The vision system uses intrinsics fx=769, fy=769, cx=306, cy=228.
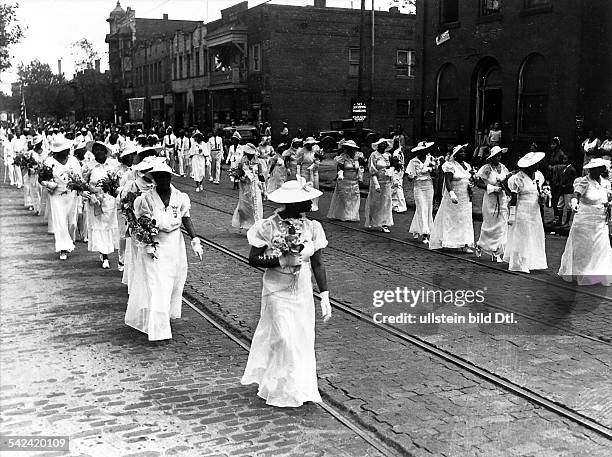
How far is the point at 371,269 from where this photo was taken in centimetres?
1155

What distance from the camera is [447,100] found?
27234 millimetres

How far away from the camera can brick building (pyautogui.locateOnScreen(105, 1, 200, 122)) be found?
7069 cm

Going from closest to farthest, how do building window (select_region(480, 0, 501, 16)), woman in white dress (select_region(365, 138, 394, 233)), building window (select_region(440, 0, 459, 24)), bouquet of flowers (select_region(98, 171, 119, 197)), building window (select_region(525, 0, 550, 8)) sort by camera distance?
bouquet of flowers (select_region(98, 171, 119, 197)) → woman in white dress (select_region(365, 138, 394, 233)) → building window (select_region(525, 0, 550, 8)) → building window (select_region(480, 0, 501, 16)) → building window (select_region(440, 0, 459, 24))

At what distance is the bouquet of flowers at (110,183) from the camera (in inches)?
428

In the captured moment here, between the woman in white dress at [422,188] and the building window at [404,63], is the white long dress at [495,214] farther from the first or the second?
the building window at [404,63]

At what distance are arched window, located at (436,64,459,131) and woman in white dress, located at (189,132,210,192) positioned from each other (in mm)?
8394

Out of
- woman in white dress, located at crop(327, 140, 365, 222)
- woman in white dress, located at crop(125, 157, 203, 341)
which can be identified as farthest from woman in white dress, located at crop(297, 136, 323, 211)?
woman in white dress, located at crop(125, 157, 203, 341)

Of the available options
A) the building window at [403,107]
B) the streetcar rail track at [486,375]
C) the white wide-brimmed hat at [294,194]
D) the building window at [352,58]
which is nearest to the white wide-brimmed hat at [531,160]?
the streetcar rail track at [486,375]

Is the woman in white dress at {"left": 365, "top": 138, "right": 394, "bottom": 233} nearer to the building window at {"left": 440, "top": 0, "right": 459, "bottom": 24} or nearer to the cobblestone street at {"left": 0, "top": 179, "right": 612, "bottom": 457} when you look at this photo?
the cobblestone street at {"left": 0, "top": 179, "right": 612, "bottom": 457}

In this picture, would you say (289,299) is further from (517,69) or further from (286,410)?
(517,69)

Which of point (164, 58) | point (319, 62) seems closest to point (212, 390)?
point (319, 62)

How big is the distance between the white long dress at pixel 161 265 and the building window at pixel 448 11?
21.0 metres

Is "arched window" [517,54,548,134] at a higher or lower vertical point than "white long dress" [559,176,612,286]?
higher

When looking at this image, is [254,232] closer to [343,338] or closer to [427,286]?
[343,338]
